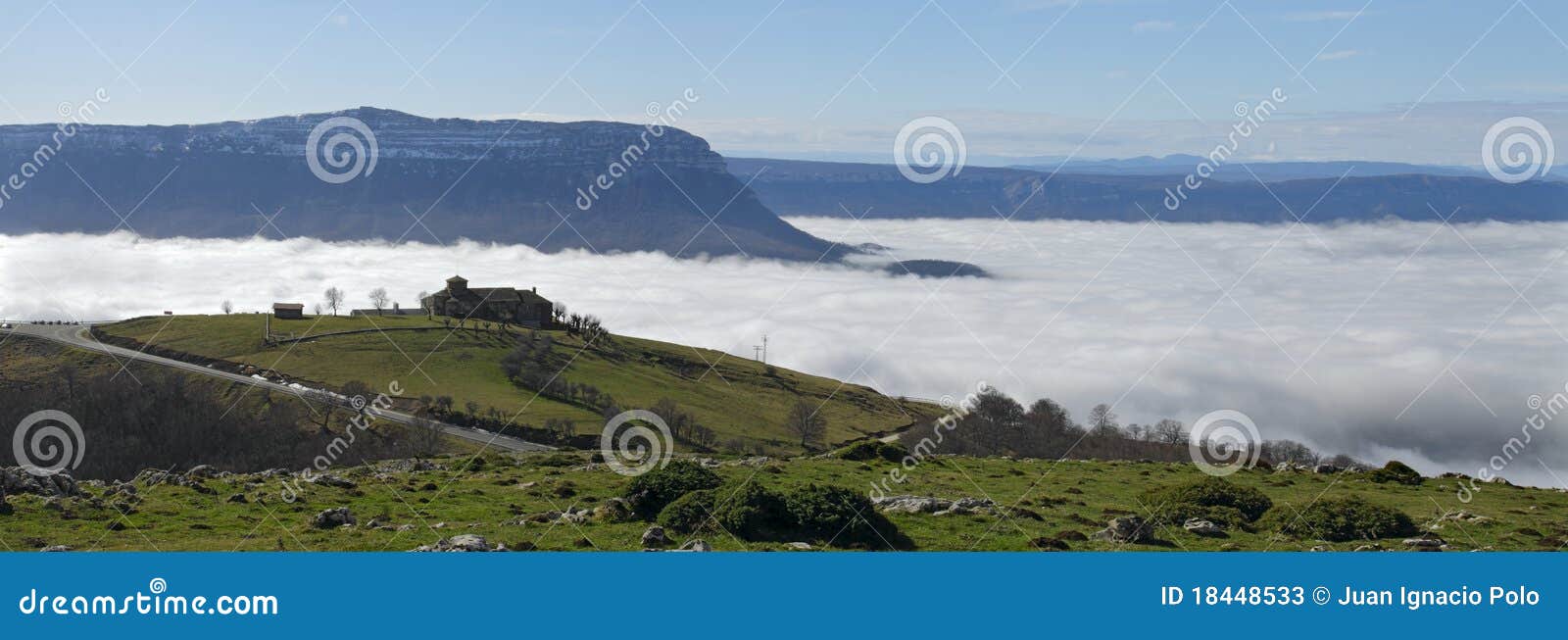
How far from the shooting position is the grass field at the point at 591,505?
34719 millimetres

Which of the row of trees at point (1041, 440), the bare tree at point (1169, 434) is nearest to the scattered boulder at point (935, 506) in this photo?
the row of trees at point (1041, 440)

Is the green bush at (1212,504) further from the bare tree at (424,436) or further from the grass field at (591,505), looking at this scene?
the bare tree at (424,436)

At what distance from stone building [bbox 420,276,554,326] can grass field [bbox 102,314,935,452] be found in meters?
7.26

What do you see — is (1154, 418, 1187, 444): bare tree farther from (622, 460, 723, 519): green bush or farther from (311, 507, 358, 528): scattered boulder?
(311, 507, 358, 528): scattered boulder

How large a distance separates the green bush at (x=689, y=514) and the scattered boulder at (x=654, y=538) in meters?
1.21

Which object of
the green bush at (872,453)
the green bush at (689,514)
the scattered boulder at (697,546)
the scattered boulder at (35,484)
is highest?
the green bush at (872,453)

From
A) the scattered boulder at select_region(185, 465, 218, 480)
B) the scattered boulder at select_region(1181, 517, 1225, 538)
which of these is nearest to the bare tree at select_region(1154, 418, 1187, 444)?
the scattered boulder at select_region(1181, 517, 1225, 538)

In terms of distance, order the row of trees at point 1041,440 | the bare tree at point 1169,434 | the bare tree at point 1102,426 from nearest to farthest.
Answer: the row of trees at point 1041,440 < the bare tree at point 1102,426 < the bare tree at point 1169,434

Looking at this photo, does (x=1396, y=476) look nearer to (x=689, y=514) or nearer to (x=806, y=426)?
(x=689, y=514)

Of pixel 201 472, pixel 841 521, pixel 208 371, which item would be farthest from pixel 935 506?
Answer: pixel 208 371

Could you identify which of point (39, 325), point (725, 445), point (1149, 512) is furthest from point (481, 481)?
point (39, 325)

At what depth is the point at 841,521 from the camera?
35719 mm

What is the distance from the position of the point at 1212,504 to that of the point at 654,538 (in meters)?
20.9

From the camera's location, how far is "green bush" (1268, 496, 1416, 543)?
38000mm
